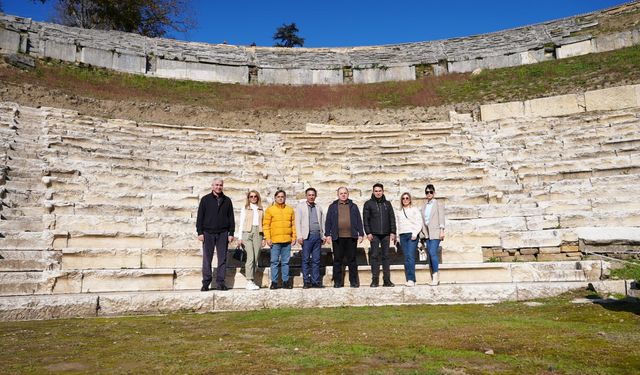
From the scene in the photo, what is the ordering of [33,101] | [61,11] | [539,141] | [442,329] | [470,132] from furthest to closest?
[61,11] < [33,101] < [470,132] < [539,141] < [442,329]

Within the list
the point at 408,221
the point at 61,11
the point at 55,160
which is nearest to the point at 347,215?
the point at 408,221

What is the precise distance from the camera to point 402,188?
36.8ft

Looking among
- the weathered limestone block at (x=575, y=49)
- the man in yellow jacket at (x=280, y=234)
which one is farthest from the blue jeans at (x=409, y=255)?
the weathered limestone block at (x=575, y=49)

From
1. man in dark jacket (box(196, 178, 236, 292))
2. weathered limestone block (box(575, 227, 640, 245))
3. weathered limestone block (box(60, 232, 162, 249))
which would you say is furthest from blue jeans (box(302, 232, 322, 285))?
weathered limestone block (box(575, 227, 640, 245))

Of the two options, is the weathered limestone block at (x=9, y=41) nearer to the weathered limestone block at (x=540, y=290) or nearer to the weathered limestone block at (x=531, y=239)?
the weathered limestone block at (x=531, y=239)

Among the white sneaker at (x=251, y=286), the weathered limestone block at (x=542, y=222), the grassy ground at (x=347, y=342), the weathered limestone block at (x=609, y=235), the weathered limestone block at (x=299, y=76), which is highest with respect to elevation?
the weathered limestone block at (x=299, y=76)

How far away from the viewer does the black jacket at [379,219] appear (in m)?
7.59

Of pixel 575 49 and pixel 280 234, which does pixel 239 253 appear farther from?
pixel 575 49

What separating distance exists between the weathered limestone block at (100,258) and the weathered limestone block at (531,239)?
242 inches

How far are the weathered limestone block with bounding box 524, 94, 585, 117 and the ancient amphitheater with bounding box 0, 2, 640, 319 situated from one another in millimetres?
46

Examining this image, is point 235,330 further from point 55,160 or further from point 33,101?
point 33,101

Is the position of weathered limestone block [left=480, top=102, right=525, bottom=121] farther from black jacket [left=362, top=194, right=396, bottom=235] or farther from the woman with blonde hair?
the woman with blonde hair

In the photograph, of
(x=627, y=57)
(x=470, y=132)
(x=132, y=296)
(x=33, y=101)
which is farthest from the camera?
(x=627, y=57)

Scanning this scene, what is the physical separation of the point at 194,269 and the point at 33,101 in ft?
48.7
